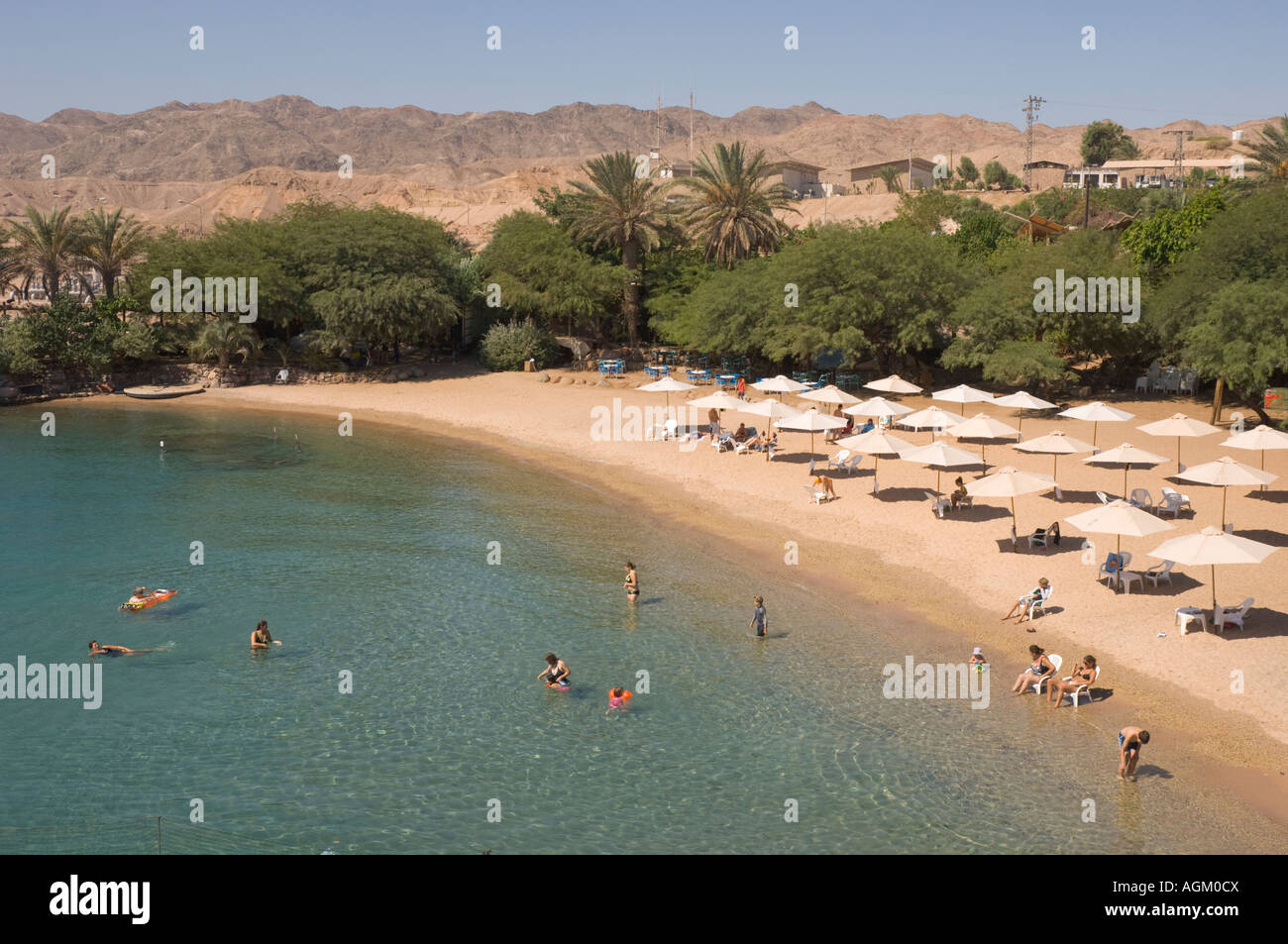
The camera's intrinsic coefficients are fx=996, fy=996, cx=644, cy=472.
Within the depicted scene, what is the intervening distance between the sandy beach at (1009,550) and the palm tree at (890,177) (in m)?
69.8

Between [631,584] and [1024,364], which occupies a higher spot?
[1024,364]

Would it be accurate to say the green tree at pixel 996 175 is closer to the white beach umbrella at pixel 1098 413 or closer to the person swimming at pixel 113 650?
the white beach umbrella at pixel 1098 413

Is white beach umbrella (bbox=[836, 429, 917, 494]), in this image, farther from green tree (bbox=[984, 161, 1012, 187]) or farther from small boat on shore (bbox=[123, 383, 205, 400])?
green tree (bbox=[984, 161, 1012, 187])

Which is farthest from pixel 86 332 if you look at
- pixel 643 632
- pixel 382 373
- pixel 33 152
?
pixel 33 152

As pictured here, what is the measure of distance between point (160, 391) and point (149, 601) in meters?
28.7

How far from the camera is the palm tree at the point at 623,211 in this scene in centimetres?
4894

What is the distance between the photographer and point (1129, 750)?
1403 centimetres

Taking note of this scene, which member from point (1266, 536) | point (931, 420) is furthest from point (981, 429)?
point (1266, 536)

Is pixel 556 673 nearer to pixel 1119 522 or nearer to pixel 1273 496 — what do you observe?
pixel 1119 522

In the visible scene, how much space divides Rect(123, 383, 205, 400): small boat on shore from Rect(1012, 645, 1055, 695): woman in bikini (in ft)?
136

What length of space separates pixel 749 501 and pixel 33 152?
201 metres

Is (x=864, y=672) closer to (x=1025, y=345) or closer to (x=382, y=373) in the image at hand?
(x=1025, y=345)

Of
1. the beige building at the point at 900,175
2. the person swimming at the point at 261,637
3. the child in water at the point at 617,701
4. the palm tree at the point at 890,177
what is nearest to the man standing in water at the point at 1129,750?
the child in water at the point at 617,701

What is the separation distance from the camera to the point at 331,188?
387 ft
